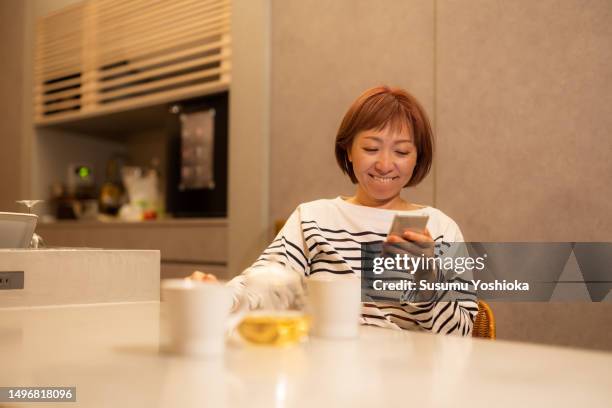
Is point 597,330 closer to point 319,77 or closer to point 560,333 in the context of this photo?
point 560,333

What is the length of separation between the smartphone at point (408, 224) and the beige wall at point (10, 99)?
309cm

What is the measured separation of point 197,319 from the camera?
0.54m

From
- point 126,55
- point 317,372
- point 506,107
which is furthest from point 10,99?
point 317,372

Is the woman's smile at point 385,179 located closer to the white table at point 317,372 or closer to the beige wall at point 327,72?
the white table at point 317,372

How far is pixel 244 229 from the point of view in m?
2.39

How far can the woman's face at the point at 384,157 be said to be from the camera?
1232mm

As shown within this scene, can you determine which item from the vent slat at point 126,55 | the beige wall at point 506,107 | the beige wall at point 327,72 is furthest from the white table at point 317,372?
the vent slat at point 126,55

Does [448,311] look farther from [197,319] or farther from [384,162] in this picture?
[197,319]

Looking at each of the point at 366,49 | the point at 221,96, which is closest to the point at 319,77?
the point at 366,49

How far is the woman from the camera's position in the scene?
114cm

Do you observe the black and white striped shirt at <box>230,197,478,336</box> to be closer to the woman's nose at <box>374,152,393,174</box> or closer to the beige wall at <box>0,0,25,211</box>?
the woman's nose at <box>374,152,393,174</box>

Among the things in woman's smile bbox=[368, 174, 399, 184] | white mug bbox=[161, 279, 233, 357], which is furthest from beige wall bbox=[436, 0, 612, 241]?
white mug bbox=[161, 279, 233, 357]

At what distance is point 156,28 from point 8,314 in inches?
85.7

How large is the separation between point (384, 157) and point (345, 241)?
20 cm
